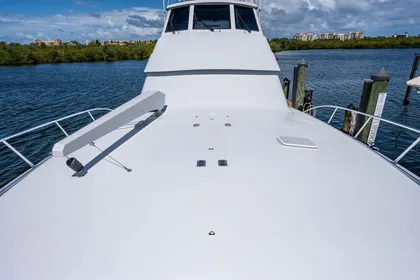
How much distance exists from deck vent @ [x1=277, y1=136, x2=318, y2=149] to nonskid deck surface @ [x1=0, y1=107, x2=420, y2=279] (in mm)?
73

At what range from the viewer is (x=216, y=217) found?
1.57 m

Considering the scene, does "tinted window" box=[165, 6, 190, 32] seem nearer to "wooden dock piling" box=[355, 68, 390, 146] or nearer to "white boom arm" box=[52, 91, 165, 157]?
"white boom arm" box=[52, 91, 165, 157]

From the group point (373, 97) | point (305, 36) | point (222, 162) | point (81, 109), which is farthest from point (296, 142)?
point (305, 36)

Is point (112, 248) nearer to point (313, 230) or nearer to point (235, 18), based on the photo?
point (313, 230)

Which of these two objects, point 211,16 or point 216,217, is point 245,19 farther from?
point 216,217

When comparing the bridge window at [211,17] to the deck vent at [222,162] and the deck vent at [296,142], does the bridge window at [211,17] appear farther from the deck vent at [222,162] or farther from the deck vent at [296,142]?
the deck vent at [222,162]

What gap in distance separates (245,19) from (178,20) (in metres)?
A: 1.39

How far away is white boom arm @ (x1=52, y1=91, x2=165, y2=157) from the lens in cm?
193

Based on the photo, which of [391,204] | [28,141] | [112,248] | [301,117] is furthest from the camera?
[28,141]

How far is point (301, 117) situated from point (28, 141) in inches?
317

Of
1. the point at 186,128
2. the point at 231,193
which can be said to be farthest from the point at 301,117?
the point at 231,193

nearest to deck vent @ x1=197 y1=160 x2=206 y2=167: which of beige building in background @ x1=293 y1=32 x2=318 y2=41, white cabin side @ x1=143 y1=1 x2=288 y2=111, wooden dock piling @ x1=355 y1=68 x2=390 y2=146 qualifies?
white cabin side @ x1=143 y1=1 x2=288 y2=111

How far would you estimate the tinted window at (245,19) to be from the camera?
489cm

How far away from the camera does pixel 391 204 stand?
1718mm
